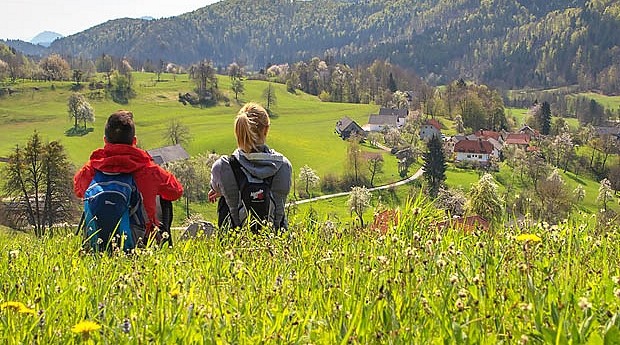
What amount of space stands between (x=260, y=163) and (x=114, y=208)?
178 cm

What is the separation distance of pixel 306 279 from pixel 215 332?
979mm

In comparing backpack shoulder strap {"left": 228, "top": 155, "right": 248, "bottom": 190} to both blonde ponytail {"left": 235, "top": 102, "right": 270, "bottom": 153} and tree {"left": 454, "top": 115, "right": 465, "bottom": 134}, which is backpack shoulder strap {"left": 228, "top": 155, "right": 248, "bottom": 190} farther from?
tree {"left": 454, "top": 115, "right": 465, "bottom": 134}

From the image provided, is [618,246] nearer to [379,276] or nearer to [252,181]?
[379,276]

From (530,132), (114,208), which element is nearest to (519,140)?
(530,132)

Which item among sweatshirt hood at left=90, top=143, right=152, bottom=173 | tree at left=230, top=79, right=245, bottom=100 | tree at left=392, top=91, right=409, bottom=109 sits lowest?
Answer: tree at left=392, top=91, right=409, bottom=109

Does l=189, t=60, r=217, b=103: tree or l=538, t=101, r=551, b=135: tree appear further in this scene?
l=189, t=60, r=217, b=103: tree

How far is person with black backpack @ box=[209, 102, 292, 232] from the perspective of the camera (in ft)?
24.5

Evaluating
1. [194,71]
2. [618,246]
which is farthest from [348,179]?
[618,246]

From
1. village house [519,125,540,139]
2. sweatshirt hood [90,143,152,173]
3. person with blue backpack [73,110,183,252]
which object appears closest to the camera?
person with blue backpack [73,110,183,252]

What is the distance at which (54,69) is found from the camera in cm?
18525

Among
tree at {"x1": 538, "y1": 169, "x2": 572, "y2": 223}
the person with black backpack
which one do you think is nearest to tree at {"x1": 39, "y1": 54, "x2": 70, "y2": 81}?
tree at {"x1": 538, "y1": 169, "x2": 572, "y2": 223}

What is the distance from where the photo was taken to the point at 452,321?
238 cm

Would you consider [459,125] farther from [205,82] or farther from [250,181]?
[250,181]

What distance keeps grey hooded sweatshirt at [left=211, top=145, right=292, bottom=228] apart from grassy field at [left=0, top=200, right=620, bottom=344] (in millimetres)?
3165
